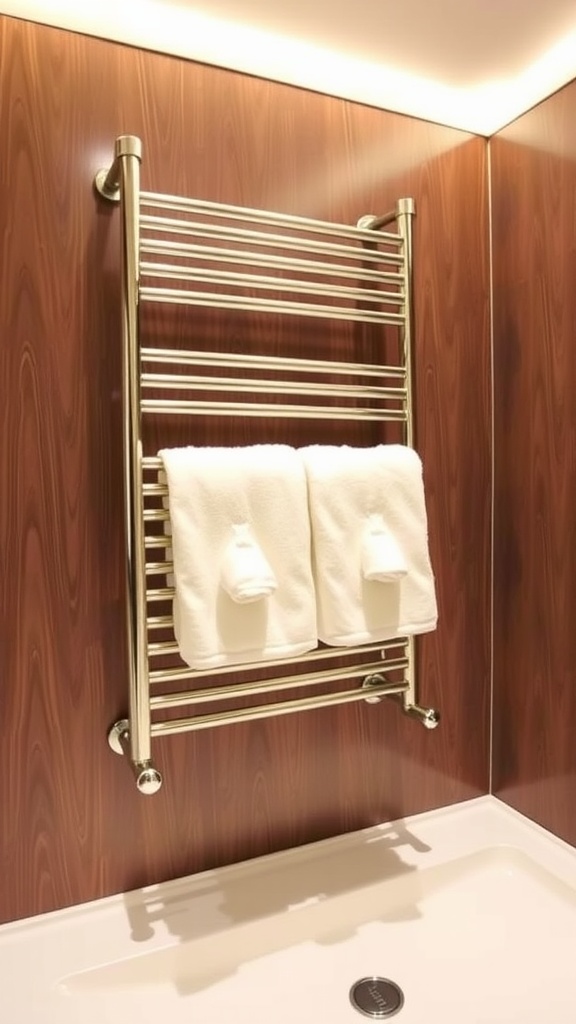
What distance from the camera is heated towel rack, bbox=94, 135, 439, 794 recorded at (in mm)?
979

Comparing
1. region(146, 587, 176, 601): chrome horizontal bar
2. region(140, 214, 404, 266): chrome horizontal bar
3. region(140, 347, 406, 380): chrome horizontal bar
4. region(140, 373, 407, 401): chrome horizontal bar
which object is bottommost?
region(146, 587, 176, 601): chrome horizontal bar

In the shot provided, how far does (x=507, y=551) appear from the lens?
1.41 m

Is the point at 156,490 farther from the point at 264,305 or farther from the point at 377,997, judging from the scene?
the point at 377,997

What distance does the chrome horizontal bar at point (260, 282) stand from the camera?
1020 millimetres

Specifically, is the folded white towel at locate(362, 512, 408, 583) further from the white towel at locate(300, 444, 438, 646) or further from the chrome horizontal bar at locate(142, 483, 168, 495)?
the chrome horizontal bar at locate(142, 483, 168, 495)

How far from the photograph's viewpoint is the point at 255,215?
1063 mm

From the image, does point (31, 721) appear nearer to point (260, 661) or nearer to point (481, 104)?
point (260, 661)

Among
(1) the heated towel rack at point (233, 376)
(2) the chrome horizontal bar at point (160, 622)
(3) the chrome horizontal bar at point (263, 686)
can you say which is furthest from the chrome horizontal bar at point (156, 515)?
(3) the chrome horizontal bar at point (263, 686)

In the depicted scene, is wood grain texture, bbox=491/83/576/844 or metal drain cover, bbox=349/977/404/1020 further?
wood grain texture, bbox=491/83/576/844

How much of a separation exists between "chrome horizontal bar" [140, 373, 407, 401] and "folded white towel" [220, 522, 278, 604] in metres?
0.22

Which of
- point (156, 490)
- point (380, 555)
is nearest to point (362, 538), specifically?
point (380, 555)

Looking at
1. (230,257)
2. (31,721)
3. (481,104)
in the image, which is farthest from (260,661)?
(481,104)

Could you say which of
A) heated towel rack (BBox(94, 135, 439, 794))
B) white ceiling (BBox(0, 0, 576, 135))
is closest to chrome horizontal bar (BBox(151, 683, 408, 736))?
heated towel rack (BBox(94, 135, 439, 794))

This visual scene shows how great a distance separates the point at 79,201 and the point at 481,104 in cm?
86
